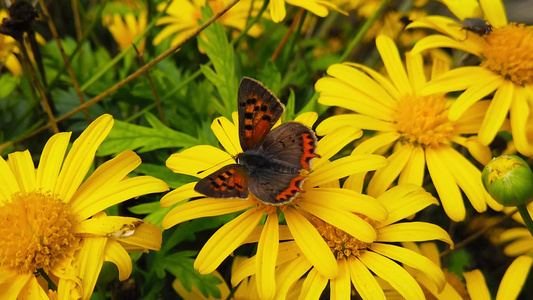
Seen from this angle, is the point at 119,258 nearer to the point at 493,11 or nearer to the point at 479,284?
the point at 479,284

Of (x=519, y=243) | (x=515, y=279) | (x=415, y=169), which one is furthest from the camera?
(x=519, y=243)

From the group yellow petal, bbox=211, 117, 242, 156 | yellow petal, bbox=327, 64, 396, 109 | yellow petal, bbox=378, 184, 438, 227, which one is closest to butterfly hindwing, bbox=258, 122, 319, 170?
yellow petal, bbox=211, 117, 242, 156

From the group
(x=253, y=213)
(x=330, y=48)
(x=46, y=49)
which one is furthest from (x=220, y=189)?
(x=330, y=48)

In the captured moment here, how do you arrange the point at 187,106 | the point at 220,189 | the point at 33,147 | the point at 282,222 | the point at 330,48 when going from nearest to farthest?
the point at 220,189 → the point at 282,222 → the point at 187,106 → the point at 33,147 → the point at 330,48

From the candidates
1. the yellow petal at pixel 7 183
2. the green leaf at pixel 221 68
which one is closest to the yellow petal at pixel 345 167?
the green leaf at pixel 221 68

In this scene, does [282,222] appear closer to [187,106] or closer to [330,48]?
[187,106]

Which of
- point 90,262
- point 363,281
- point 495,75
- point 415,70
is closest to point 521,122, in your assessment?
point 495,75

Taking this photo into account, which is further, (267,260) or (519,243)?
(519,243)
